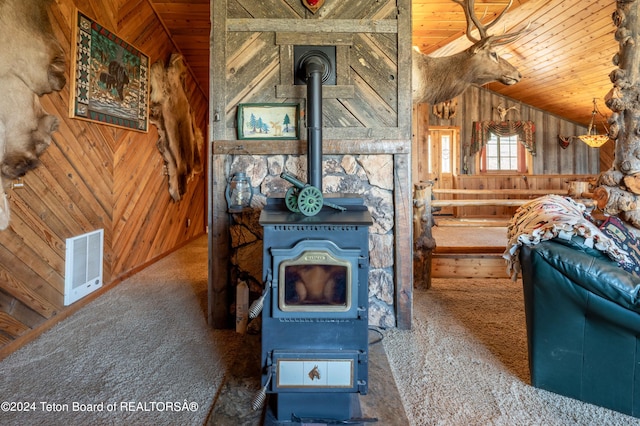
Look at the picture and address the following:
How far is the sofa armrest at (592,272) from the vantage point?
1.46 m

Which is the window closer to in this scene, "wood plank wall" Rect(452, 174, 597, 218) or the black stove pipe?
"wood plank wall" Rect(452, 174, 597, 218)

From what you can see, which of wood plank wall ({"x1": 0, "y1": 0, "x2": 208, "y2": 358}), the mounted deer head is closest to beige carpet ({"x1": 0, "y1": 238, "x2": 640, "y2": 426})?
wood plank wall ({"x1": 0, "y1": 0, "x2": 208, "y2": 358})

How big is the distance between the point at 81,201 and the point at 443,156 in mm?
8401

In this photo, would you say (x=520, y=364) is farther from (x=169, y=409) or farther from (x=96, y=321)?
(x=96, y=321)

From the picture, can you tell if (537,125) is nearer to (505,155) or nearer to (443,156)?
(505,155)

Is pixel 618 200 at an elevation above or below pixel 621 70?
below

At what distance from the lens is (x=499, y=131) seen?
8.96 metres

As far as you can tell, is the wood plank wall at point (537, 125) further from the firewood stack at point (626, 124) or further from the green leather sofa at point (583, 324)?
the green leather sofa at point (583, 324)

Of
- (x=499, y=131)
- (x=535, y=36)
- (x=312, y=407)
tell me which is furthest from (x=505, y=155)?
(x=312, y=407)

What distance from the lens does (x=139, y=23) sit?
354 cm

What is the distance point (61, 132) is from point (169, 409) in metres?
2.19

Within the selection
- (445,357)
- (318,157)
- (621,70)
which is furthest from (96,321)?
(621,70)

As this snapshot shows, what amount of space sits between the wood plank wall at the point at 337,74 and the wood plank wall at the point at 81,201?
3.81 ft

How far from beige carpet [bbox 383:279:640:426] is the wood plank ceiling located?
2443 mm
